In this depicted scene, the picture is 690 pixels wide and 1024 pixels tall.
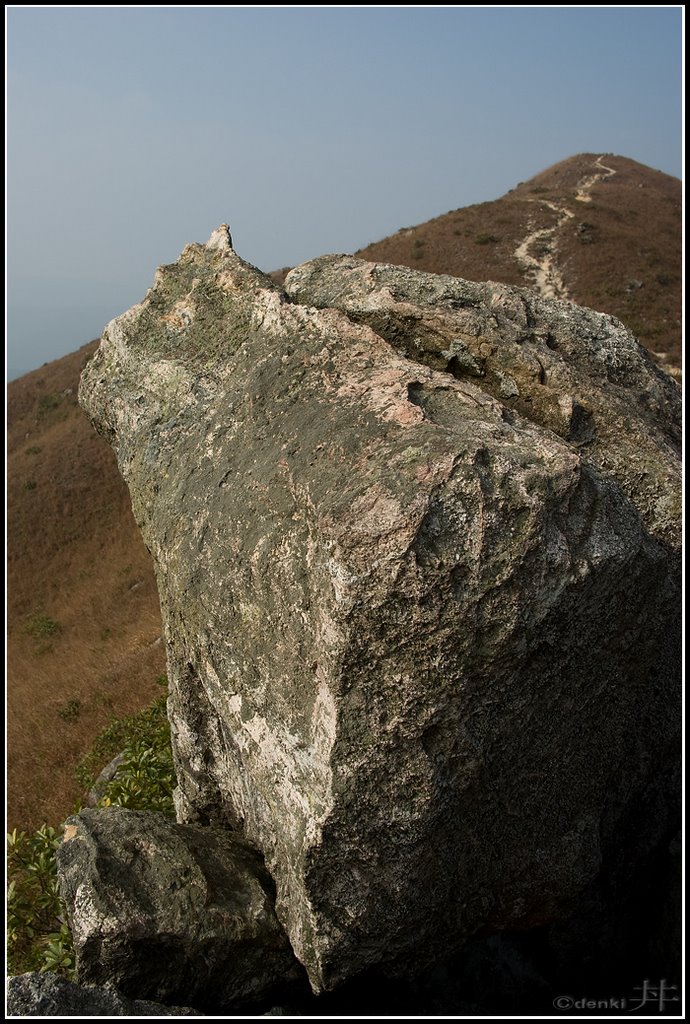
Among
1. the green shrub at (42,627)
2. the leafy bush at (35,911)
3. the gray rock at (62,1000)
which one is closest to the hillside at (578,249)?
the green shrub at (42,627)

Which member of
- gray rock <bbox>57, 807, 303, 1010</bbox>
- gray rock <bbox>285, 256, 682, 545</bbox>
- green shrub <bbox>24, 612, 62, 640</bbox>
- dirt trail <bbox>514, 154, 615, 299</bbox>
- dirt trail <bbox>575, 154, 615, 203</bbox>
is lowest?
gray rock <bbox>57, 807, 303, 1010</bbox>

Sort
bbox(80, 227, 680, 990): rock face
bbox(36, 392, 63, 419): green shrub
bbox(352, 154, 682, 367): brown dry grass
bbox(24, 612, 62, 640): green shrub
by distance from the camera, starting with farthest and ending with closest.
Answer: bbox(36, 392, 63, 419): green shrub → bbox(352, 154, 682, 367): brown dry grass → bbox(24, 612, 62, 640): green shrub → bbox(80, 227, 680, 990): rock face

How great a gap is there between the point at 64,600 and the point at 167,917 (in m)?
25.4

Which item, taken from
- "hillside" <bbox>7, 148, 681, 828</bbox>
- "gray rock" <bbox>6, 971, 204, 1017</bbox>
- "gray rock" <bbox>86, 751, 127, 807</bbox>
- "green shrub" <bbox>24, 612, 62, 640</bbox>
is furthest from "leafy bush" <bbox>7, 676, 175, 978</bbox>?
"green shrub" <bbox>24, 612, 62, 640</bbox>

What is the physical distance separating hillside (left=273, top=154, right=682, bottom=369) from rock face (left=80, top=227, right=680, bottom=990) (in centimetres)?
2929

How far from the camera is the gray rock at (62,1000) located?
5023 mm

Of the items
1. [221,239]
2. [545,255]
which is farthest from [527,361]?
[545,255]

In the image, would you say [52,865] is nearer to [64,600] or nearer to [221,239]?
[221,239]

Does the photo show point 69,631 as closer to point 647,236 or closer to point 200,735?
point 200,735

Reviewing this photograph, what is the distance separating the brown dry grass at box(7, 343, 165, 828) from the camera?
16141 millimetres

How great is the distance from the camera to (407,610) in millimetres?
5160

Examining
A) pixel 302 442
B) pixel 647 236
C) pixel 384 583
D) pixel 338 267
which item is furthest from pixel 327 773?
pixel 647 236

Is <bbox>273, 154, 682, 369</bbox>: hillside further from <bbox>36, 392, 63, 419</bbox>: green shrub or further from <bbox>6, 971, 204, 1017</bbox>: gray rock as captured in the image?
<bbox>6, 971, 204, 1017</bbox>: gray rock

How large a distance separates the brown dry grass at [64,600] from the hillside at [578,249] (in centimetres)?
1988
